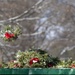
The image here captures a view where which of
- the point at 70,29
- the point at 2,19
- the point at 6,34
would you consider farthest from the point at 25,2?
the point at 6,34

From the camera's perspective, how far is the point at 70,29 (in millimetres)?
27906

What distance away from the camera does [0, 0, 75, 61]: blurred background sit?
955 inches

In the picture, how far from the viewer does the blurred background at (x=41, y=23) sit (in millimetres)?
24266

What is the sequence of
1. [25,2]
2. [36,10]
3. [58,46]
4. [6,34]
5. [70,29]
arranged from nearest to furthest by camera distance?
A: [6,34]
[36,10]
[25,2]
[70,29]
[58,46]

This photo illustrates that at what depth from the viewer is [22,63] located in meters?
7.96

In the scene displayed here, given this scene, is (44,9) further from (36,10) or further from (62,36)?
(62,36)

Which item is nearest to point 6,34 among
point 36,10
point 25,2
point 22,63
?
point 22,63

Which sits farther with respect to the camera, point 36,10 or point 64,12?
point 64,12

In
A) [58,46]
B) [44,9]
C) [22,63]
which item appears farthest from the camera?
[58,46]

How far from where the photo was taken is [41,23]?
86.1ft

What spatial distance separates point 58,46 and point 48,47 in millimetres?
1074

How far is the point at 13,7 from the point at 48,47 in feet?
19.9

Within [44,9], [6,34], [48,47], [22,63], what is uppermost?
[44,9]

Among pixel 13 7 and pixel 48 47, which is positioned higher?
pixel 13 7
